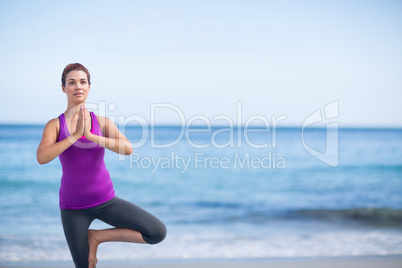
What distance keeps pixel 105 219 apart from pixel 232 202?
6129 millimetres

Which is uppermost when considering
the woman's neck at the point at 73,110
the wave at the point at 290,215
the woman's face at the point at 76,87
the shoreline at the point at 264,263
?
the woman's face at the point at 76,87

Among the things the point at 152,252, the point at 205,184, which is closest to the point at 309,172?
the point at 205,184

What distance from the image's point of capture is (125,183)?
10.2 metres

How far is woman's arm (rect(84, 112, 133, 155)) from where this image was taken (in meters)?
1.96

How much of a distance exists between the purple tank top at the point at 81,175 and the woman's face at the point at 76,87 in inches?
4.8

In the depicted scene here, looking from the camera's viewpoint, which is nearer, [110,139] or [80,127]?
[80,127]

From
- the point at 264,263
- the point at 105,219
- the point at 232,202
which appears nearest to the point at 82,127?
the point at 105,219

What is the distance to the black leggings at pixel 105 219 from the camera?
2064 millimetres

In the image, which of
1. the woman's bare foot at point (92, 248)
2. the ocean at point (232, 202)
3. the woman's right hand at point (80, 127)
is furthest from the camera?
the ocean at point (232, 202)

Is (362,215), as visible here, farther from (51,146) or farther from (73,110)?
(51,146)

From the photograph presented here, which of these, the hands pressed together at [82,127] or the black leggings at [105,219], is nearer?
the hands pressed together at [82,127]

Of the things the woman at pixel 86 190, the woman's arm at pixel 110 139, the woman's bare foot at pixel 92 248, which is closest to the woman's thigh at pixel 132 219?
the woman at pixel 86 190

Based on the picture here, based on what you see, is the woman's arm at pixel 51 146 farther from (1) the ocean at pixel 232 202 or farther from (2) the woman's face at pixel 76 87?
(1) the ocean at pixel 232 202

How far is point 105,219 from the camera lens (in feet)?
Result: 6.96
